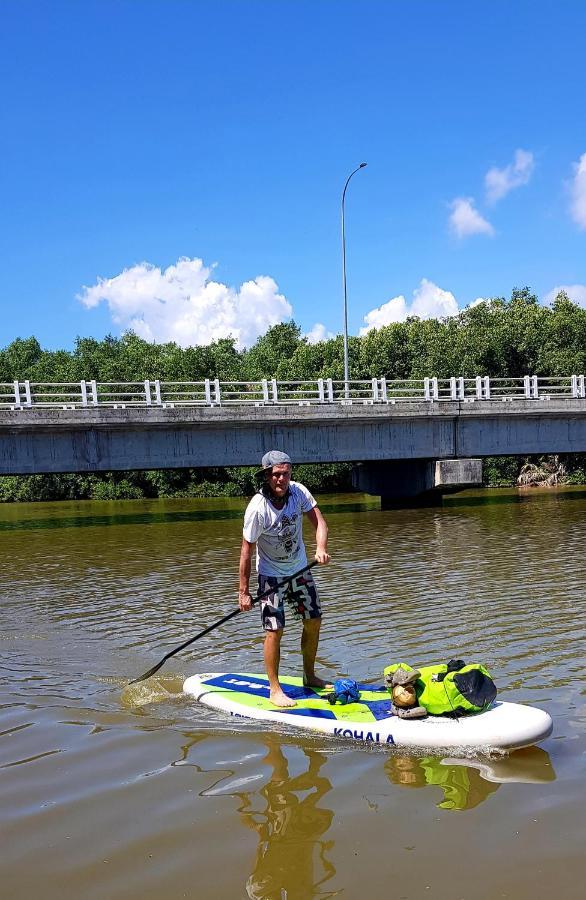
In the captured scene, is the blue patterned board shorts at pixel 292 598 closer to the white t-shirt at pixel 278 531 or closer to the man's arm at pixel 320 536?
the white t-shirt at pixel 278 531

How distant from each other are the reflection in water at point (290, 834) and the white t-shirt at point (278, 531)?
5.70ft

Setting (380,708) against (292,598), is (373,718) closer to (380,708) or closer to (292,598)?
(380,708)

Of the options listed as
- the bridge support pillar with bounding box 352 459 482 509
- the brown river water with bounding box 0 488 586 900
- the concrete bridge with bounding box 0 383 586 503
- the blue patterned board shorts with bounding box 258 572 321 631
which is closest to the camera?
the brown river water with bounding box 0 488 586 900

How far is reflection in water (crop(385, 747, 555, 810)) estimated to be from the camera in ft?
15.1

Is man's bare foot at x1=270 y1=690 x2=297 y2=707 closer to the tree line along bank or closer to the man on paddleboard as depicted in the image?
the man on paddleboard

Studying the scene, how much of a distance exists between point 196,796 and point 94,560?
13.7 meters

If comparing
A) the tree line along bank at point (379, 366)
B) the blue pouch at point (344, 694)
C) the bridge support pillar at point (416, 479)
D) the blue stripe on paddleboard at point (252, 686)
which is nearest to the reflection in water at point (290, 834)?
the blue pouch at point (344, 694)

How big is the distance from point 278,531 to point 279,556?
0.24 m

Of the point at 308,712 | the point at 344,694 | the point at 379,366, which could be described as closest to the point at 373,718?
the point at 344,694

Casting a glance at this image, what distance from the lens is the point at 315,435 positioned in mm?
29844

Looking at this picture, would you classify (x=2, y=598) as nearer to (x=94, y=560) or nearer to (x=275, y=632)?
(x=94, y=560)

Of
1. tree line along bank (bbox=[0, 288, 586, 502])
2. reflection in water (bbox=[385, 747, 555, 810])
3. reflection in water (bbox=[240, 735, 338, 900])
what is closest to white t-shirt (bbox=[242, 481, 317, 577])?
reflection in water (bbox=[240, 735, 338, 900])

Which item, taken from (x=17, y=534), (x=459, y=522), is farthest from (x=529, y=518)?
(x=17, y=534)

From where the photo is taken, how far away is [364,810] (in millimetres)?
4402
